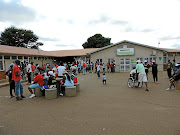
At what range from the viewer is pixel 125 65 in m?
19.7

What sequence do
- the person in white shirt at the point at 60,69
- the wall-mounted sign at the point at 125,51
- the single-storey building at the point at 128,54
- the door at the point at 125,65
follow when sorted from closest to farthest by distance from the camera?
1. the person in white shirt at the point at 60,69
2. the single-storey building at the point at 128,54
3. the wall-mounted sign at the point at 125,51
4. the door at the point at 125,65

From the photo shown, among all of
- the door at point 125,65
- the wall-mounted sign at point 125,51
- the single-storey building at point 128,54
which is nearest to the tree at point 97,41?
the single-storey building at point 128,54

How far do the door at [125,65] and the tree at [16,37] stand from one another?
87.7ft

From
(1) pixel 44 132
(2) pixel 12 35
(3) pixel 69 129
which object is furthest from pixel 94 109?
(2) pixel 12 35

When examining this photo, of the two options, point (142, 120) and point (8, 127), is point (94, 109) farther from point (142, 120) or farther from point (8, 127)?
point (8, 127)

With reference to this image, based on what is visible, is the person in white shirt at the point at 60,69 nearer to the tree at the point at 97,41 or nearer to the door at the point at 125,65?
the door at the point at 125,65

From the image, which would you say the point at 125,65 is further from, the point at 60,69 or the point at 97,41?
the point at 97,41

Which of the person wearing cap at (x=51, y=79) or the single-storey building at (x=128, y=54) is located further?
the single-storey building at (x=128, y=54)

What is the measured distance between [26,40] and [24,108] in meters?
34.5

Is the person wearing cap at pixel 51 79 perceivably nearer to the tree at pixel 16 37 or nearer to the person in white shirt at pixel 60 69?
the person in white shirt at pixel 60 69

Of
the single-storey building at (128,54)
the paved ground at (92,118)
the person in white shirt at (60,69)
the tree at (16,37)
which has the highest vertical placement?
the tree at (16,37)

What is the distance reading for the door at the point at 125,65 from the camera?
19.5 meters

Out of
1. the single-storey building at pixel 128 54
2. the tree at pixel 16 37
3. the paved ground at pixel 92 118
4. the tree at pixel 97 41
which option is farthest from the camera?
the tree at pixel 97 41

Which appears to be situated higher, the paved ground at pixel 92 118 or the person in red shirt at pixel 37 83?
the person in red shirt at pixel 37 83
